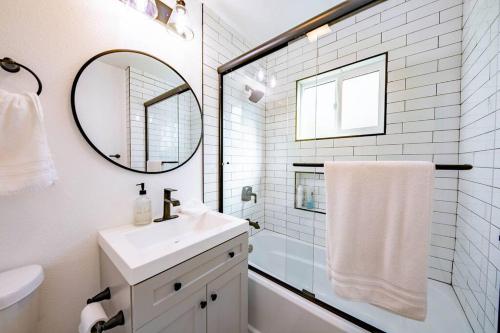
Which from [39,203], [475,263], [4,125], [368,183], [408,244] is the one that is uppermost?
[4,125]

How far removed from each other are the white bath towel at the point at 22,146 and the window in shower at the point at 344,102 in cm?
161

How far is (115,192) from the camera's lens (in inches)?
40.1

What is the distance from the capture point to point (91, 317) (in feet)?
2.42

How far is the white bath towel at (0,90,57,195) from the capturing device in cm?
64

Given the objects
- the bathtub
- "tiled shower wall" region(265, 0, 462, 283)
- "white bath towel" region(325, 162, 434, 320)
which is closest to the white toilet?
the bathtub

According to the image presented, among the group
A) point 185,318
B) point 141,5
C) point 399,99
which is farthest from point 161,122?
point 399,99

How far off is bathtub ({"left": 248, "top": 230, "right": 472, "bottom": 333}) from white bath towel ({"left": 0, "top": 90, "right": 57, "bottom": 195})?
4.22 ft

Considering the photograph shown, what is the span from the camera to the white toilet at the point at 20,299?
2.00 ft

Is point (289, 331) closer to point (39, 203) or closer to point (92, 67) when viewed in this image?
point (39, 203)

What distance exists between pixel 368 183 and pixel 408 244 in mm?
269

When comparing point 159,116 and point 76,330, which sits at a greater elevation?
point 159,116

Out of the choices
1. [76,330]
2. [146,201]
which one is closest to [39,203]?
[146,201]

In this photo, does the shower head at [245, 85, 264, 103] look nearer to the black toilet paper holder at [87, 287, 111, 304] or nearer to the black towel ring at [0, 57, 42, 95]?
the black towel ring at [0, 57, 42, 95]

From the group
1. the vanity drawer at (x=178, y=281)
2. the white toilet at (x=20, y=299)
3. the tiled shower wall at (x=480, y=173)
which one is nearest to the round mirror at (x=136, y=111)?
the white toilet at (x=20, y=299)
